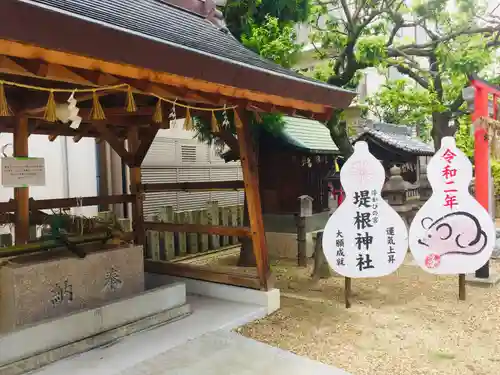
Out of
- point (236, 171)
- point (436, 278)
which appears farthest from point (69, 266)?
point (236, 171)

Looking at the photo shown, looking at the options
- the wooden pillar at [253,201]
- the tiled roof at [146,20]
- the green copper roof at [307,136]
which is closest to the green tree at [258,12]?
the tiled roof at [146,20]

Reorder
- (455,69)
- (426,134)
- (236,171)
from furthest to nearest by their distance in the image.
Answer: (426,134)
(236,171)
(455,69)

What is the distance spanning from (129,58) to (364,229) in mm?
3422

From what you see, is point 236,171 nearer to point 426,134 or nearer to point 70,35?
point 70,35

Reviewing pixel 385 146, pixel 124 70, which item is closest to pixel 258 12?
pixel 124 70

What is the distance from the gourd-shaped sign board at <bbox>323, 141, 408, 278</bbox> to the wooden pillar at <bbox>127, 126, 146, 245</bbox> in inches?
111

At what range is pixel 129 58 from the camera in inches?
118

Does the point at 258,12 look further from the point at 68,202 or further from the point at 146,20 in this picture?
the point at 68,202

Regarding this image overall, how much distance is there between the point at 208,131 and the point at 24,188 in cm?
360

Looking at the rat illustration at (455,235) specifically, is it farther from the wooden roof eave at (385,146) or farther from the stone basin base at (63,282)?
the wooden roof eave at (385,146)

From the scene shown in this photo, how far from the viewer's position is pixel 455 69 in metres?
6.96

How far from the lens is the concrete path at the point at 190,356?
364 centimetres

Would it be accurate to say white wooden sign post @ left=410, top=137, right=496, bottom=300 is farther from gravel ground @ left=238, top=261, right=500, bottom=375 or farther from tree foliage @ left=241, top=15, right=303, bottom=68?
tree foliage @ left=241, top=15, right=303, bottom=68

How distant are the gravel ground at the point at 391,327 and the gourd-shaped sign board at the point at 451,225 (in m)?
0.59
